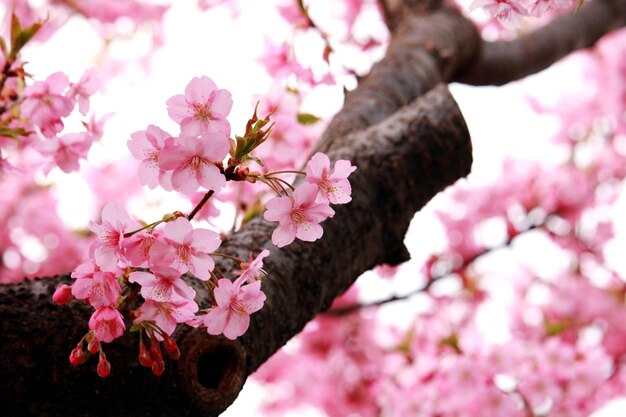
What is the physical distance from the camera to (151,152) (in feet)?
2.73

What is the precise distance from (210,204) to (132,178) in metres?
4.19

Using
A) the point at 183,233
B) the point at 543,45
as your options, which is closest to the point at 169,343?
the point at 183,233

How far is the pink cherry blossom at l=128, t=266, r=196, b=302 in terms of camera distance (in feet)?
2.58

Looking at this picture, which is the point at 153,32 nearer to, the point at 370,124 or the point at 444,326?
the point at 444,326

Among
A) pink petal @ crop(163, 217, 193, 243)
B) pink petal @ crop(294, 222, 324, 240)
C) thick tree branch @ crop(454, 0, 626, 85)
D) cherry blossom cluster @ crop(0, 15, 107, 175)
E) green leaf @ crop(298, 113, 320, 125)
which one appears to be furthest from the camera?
thick tree branch @ crop(454, 0, 626, 85)

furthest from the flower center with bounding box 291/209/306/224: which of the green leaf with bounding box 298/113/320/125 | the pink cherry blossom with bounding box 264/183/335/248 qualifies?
the green leaf with bounding box 298/113/320/125

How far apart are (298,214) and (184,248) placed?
15 centimetres

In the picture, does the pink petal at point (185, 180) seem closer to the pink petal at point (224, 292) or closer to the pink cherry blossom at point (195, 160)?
the pink cherry blossom at point (195, 160)

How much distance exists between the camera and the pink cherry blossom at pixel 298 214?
33.4 inches

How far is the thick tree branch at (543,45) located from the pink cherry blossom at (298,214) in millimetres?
1460

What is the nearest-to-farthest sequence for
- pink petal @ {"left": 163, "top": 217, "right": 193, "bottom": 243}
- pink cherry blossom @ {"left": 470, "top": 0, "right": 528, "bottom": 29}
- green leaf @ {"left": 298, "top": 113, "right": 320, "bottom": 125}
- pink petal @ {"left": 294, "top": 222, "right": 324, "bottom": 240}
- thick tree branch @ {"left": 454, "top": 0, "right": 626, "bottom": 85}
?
pink petal @ {"left": 163, "top": 217, "right": 193, "bottom": 243}, pink petal @ {"left": 294, "top": 222, "right": 324, "bottom": 240}, pink cherry blossom @ {"left": 470, "top": 0, "right": 528, "bottom": 29}, green leaf @ {"left": 298, "top": 113, "right": 320, "bottom": 125}, thick tree branch @ {"left": 454, "top": 0, "right": 626, "bottom": 85}

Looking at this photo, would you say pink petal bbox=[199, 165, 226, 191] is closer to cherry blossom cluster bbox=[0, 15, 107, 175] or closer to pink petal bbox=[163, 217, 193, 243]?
pink petal bbox=[163, 217, 193, 243]

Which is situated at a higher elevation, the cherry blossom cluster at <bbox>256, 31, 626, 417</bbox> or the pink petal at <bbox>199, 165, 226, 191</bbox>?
the pink petal at <bbox>199, 165, 226, 191</bbox>

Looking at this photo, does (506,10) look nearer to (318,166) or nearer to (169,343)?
(318,166)
